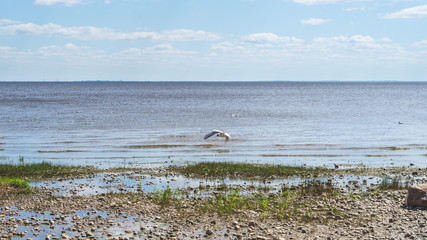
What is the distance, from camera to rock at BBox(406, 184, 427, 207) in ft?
48.9


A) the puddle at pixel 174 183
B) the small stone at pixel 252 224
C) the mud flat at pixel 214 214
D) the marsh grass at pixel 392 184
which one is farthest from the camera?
the marsh grass at pixel 392 184

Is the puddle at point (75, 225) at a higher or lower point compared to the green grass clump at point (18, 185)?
lower

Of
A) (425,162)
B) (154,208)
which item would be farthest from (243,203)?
(425,162)

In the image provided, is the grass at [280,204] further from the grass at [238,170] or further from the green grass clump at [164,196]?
the grass at [238,170]

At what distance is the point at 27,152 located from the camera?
30.4 meters

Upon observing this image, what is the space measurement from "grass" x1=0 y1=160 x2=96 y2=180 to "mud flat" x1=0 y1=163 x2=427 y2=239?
128 inches

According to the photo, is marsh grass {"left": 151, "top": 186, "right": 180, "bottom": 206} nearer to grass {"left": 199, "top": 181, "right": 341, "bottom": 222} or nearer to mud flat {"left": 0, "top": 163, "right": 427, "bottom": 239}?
mud flat {"left": 0, "top": 163, "right": 427, "bottom": 239}

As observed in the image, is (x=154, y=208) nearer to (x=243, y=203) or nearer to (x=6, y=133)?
(x=243, y=203)

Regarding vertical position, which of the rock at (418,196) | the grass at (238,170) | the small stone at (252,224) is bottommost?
the grass at (238,170)

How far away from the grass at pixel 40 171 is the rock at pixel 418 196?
47.2 ft

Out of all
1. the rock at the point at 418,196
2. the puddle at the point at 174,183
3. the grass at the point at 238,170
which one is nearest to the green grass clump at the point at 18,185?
the puddle at the point at 174,183

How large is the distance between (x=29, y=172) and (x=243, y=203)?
1130cm

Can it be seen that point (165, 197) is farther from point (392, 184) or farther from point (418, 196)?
point (392, 184)

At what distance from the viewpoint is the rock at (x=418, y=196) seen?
587 inches
